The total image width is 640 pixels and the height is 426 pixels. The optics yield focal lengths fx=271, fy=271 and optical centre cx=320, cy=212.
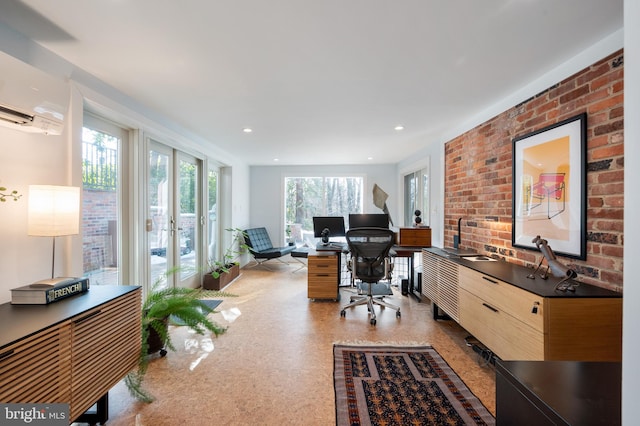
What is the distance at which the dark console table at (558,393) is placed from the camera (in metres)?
0.65

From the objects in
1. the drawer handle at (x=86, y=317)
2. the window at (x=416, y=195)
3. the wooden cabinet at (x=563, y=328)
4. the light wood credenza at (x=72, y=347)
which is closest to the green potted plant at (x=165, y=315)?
the light wood credenza at (x=72, y=347)

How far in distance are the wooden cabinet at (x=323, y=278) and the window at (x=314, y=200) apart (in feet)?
8.78

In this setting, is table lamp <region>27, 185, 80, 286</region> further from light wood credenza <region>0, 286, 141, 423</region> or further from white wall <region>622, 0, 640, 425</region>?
white wall <region>622, 0, 640, 425</region>

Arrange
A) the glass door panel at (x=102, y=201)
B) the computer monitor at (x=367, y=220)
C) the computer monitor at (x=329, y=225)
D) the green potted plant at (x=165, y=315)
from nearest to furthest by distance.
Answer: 1. the green potted plant at (x=165, y=315)
2. the glass door panel at (x=102, y=201)
3. the computer monitor at (x=367, y=220)
4. the computer monitor at (x=329, y=225)

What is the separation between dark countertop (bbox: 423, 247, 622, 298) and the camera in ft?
5.02

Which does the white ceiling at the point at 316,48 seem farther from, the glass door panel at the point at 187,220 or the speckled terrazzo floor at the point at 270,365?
the speckled terrazzo floor at the point at 270,365

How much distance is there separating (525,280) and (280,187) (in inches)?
203

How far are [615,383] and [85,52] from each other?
9.93ft

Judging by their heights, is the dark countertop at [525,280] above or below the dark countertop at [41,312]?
above

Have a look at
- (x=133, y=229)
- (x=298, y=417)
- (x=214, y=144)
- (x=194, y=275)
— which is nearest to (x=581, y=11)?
(x=298, y=417)

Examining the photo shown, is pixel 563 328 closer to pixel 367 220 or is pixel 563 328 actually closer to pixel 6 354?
pixel 6 354

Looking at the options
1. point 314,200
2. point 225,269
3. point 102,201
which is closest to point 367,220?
point 314,200

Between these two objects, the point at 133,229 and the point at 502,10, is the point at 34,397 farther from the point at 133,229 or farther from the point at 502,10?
the point at 502,10

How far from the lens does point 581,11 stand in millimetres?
1422
